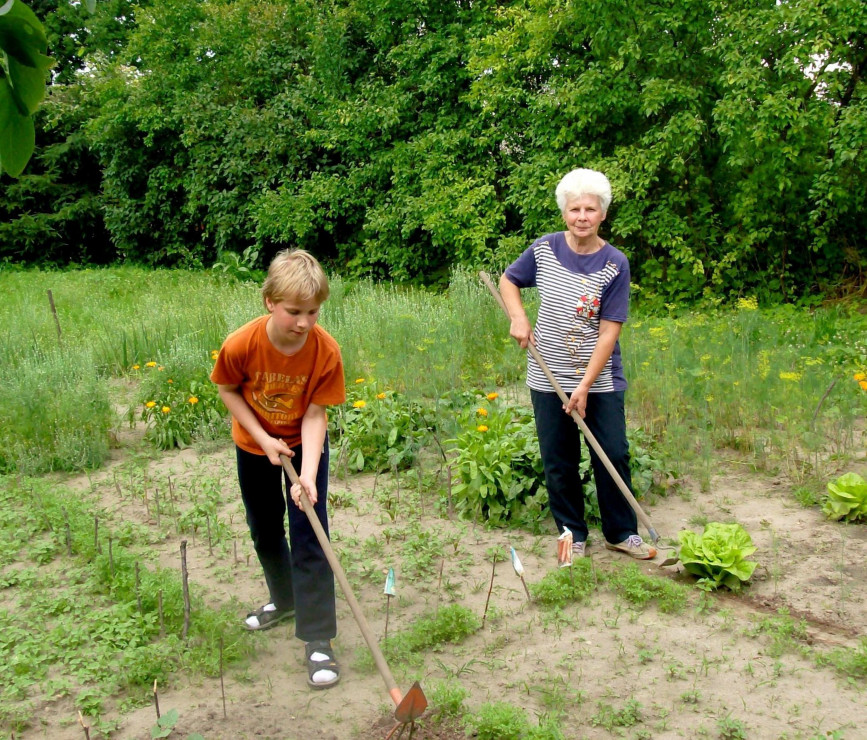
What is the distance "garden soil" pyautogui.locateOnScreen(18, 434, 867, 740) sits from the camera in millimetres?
2977

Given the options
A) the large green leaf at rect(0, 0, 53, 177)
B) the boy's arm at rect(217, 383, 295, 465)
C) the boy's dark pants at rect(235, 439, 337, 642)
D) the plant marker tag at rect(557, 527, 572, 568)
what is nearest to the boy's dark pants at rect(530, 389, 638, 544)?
the plant marker tag at rect(557, 527, 572, 568)

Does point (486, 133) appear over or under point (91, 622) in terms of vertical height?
over

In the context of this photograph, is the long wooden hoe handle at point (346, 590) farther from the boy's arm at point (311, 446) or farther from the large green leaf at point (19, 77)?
the large green leaf at point (19, 77)

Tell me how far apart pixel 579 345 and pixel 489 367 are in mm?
2542

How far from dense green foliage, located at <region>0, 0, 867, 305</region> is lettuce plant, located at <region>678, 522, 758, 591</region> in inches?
220

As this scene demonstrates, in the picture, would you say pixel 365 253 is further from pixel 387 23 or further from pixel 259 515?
pixel 259 515

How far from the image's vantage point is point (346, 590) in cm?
282

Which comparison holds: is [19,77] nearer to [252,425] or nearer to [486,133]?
[252,425]

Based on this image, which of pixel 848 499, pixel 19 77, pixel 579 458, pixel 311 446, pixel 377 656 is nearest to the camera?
pixel 19 77

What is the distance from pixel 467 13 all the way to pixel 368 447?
8.19 meters

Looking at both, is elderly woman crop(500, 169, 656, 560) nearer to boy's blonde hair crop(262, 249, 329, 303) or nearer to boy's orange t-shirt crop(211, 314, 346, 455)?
boy's orange t-shirt crop(211, 314, 346, 455)

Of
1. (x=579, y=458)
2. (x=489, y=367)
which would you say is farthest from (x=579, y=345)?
(x=489, y=367)

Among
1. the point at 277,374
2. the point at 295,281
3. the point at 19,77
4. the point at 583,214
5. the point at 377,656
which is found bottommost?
the point at 377,656

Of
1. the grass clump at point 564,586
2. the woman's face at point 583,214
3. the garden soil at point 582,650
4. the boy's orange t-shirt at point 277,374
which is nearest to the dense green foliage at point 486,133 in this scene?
the garden soil at point 582,650
